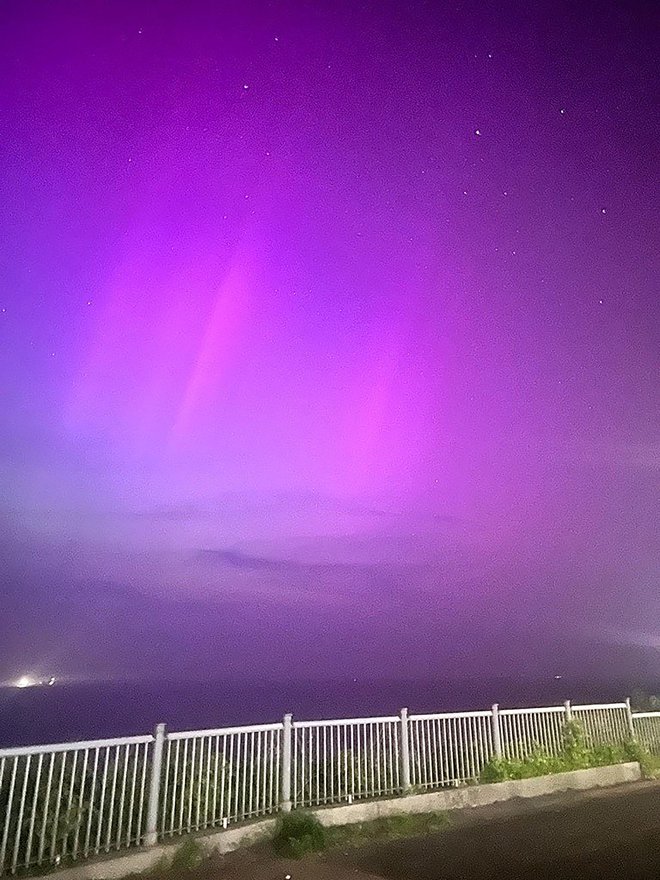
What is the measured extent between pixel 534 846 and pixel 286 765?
347 cm

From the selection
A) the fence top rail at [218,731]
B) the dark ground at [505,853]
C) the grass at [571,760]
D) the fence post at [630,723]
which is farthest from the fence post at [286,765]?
the fence post at [630,723]

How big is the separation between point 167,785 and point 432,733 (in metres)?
5.09

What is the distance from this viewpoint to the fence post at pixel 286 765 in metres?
9.40

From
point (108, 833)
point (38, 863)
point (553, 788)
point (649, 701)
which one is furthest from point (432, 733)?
point (649, 701)

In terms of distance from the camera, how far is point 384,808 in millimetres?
9953

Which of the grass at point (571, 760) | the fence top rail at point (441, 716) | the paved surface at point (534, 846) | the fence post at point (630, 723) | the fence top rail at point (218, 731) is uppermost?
the fence top rail at point (218, 731)

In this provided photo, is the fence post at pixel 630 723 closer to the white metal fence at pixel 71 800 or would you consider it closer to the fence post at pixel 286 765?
the fence post at pixel 286 765

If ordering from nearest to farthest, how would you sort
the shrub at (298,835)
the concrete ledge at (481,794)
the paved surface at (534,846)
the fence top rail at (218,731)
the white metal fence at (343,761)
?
the paved surface at (534,846)
the shrub at (298,835)
the fence top rail at (218,731)
the concrete ledge at (481,794)
the white metal fence at (343,761)

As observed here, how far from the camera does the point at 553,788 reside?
41.2 feet

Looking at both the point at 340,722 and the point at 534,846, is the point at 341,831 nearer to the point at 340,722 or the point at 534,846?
the point at 340,722

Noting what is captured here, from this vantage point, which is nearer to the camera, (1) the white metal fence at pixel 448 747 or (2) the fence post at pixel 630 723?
(1) the white metal fence at pixel 448 747

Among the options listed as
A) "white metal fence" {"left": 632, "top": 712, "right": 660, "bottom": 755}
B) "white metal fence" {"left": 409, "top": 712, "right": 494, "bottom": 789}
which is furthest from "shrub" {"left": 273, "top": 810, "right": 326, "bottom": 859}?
"white metal fence" {"left": 632, "top": 712, "right": 660, "bottom": 755}

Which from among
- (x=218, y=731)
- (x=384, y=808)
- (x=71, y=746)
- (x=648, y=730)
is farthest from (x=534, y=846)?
(x=648, y=730)

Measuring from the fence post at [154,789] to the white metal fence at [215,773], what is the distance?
1 centimetres
